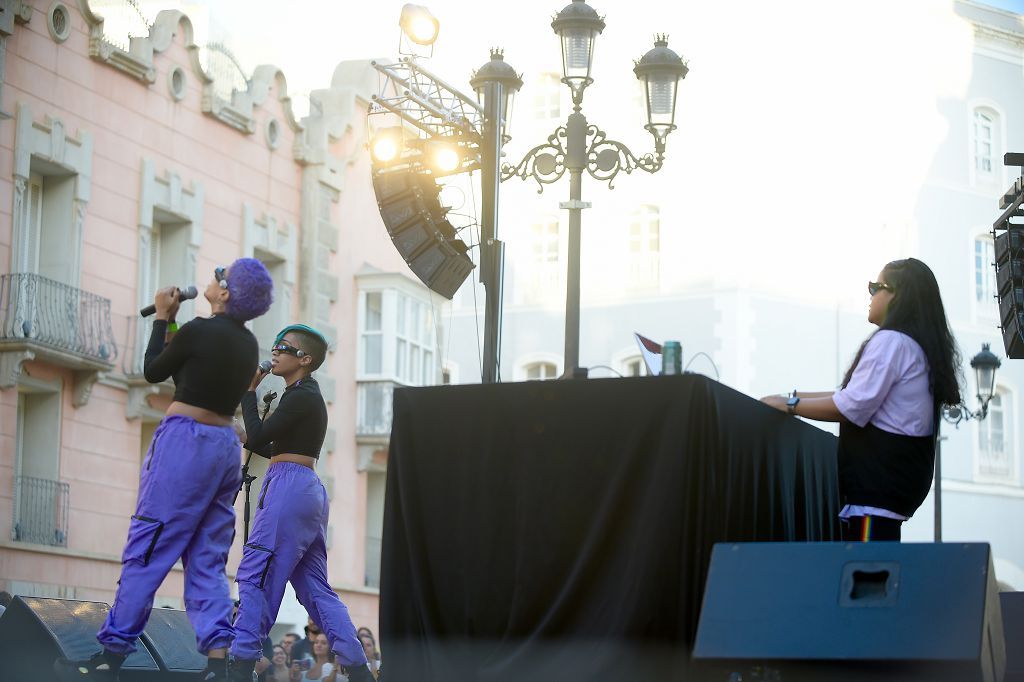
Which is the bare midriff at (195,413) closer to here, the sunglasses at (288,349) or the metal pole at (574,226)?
the sunglasses at (288,349)

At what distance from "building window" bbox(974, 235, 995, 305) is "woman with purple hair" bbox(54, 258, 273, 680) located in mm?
31895

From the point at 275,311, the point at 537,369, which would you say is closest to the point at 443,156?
the point at 275,311

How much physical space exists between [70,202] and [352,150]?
23.1 feet

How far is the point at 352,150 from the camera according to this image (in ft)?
86.2

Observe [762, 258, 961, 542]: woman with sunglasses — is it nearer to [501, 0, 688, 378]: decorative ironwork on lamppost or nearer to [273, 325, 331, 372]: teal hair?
[273, 325, 331, 372]: teal hair

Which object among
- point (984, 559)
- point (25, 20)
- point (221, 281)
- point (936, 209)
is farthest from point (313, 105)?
point (984, 559)

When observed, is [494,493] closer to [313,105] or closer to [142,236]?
[142,236]

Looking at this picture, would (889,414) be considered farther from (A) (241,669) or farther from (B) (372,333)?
(B) (372,333)

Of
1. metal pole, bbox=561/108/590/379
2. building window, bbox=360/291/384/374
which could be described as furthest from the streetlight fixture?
building window, bbox=360/291/384/374

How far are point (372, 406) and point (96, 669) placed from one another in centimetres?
1987

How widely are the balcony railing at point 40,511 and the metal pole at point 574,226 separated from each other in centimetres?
982

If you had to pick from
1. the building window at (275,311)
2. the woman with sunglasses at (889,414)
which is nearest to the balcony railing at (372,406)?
the building window at (275,311)

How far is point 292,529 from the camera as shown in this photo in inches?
276

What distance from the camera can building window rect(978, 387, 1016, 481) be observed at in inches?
1384
